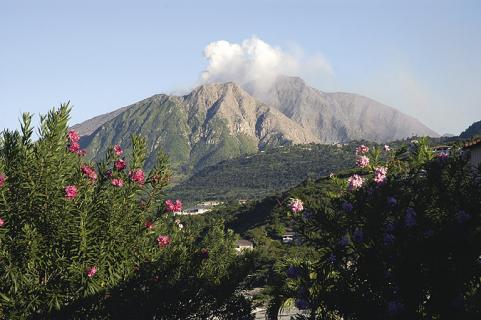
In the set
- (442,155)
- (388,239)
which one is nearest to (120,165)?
Answer: (388,239)

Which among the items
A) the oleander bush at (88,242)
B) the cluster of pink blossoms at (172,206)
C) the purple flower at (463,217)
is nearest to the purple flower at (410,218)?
the purple flower at (463,217)

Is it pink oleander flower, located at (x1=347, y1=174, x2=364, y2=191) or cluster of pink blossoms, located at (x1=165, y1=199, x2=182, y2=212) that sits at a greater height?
pink oleander flower, located at (x1=347, y1=174, x2=364, y2=191)

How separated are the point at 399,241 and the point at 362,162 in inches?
73.3

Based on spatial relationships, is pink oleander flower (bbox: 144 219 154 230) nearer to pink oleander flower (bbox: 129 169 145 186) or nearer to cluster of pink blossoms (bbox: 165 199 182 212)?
cluster of pink blossoms (bbox: 165 199 182 212)

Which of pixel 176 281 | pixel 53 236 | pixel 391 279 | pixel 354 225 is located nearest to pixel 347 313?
pixel 391 279

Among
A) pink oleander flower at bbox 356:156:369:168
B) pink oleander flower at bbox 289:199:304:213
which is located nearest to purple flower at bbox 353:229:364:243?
pink oleander flower at bbox 289:199:304:213

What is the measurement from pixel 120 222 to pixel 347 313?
14.1 ft

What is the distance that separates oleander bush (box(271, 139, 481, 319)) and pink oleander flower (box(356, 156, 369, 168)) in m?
0.18

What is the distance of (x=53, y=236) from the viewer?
29.1ft

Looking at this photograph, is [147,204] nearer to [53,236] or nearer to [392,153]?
[53,236]

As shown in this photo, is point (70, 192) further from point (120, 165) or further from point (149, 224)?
point (149, 224)

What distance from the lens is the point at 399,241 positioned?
7180 millimetres

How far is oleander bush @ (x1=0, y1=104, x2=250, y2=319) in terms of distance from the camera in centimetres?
869

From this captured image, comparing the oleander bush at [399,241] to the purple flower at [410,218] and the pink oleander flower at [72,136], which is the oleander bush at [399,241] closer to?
the purple flower at [410,218]
